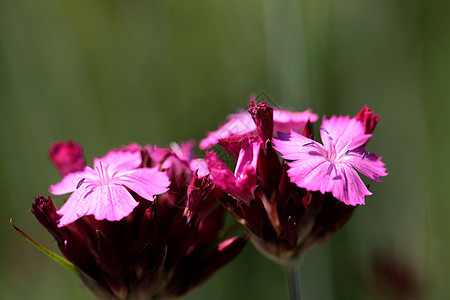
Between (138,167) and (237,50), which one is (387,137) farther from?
(138,167)

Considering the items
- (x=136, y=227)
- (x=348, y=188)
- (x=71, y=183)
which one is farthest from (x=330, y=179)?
(x=71, y=183)

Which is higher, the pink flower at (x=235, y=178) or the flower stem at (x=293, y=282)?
the pink flower at (x=235, y=178)

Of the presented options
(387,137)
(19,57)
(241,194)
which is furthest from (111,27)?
(241,194)

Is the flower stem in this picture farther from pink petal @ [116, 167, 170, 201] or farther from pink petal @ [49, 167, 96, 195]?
pink petal @ [49, 167, 96, 195]

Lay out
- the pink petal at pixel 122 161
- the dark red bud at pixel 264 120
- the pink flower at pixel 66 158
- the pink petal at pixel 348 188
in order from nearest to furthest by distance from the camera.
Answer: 1. the pink petal at pixel 348 188
2. the dark red bud at pixel 264 120
3. the pink petal at pixel 122 161
4. the pink flower at pixel 66 158

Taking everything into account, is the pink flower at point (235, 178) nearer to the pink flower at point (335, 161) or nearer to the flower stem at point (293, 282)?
the pink flower at point (335, 161)

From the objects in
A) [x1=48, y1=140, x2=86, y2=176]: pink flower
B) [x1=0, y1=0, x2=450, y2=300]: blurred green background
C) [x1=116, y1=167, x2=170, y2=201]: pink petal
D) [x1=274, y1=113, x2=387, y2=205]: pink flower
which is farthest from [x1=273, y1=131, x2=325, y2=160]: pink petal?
[x1=0, y1=0, x2=450, y2=300]: blurred green background

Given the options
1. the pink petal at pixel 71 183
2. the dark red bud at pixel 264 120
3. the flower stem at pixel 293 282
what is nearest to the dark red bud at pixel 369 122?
the dark red bud at pixel 264 120
